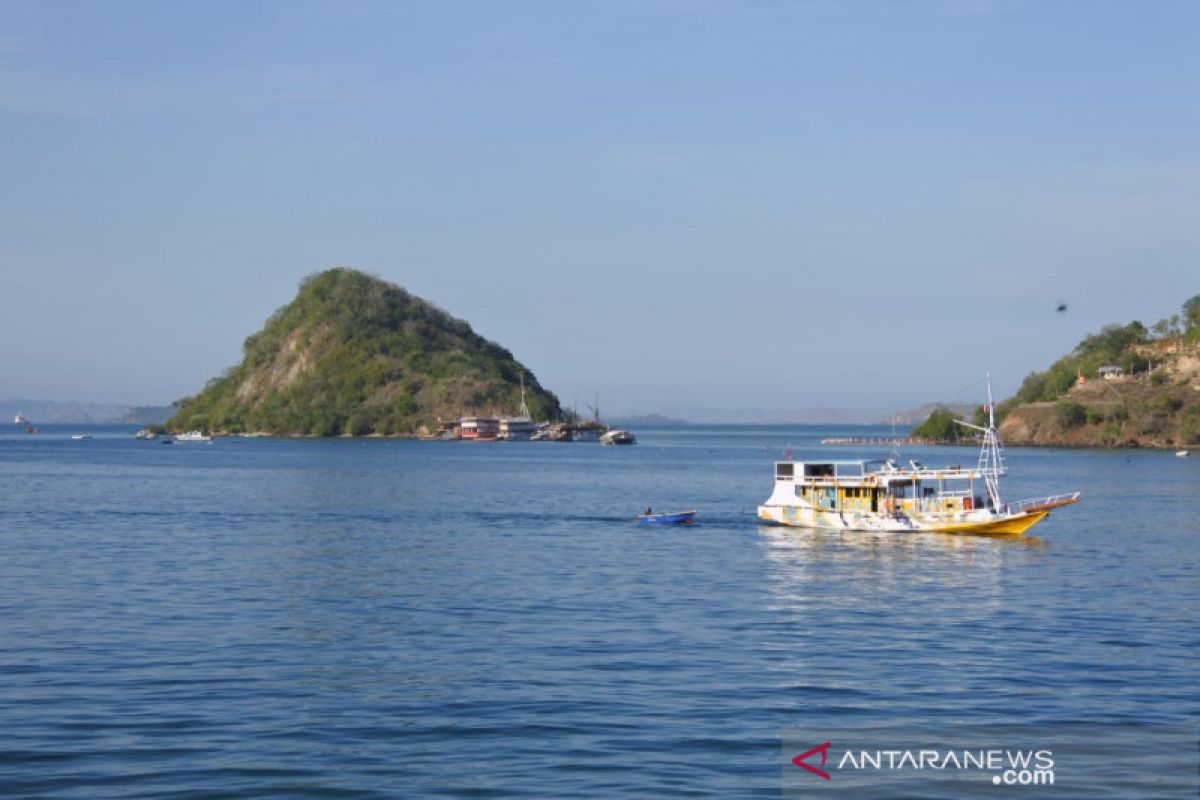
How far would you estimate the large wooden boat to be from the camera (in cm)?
7319

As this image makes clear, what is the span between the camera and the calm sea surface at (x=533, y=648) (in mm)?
25609

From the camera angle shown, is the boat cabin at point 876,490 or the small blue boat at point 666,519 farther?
the small blue boat at point 666,519

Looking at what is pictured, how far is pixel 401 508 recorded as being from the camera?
314 ft

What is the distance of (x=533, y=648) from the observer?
37.0 metres

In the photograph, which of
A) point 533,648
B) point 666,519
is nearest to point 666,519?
point 666,519

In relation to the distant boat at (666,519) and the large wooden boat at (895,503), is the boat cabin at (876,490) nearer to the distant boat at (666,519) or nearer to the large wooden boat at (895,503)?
the large wooden boat at (895,503)

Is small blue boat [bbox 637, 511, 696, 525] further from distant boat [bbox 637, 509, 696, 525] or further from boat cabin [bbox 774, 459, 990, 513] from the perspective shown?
boat cabin [bbox 774, 459, 990, 513]

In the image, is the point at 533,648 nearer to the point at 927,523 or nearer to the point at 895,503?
the point at 927,523

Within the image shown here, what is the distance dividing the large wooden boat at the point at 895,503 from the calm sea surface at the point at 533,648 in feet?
6.72

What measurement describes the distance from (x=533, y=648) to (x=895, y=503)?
139ft

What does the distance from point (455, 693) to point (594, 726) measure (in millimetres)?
4642

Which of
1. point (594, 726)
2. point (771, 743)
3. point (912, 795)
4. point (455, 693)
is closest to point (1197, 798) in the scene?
point (912, 795)

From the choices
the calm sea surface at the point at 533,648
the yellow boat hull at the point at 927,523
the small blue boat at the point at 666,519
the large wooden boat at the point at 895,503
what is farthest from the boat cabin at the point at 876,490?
the small blue boat at the point at 666,519

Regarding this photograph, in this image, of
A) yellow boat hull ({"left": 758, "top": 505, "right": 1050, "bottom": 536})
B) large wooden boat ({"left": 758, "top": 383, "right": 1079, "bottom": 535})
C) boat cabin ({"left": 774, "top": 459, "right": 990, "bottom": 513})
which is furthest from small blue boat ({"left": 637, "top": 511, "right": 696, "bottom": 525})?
yellow boat hull ({"left": 758, "top": 505, "right": 1050, "bottom": 536})
